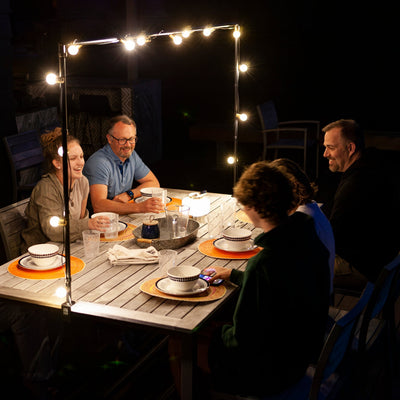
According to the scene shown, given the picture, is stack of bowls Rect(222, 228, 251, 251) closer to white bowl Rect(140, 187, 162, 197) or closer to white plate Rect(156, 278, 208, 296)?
white plate Rect(156, 278, 208, 296)

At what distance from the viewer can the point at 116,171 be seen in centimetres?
412

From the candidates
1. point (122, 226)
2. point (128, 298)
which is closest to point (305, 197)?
point (128, 298)

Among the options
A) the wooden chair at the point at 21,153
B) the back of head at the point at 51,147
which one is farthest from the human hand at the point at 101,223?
the wooden chair at the point at 21,153

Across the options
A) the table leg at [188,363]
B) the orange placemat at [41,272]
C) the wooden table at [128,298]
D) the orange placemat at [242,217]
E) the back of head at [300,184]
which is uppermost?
the back of head at [300,184]

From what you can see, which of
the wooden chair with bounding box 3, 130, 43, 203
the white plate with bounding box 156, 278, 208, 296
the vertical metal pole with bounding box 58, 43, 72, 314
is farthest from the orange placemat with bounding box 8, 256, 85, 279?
the wooden chair with bounding box 3, 130, 43, 203

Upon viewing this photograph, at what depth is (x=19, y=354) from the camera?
3.05 m

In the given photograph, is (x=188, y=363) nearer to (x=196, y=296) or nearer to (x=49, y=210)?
(x=196, y=296)

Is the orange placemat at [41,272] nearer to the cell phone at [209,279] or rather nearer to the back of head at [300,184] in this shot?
the cell phone at [209,279]

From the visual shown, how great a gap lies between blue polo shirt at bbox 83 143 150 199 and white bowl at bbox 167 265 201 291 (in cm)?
163

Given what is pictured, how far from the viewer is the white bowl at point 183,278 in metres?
2.40

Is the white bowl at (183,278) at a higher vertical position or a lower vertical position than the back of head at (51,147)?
lower

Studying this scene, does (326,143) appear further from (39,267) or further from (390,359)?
(39,267)

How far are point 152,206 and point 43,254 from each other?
1012 millimetres

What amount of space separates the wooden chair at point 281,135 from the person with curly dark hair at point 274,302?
530 centimetres
